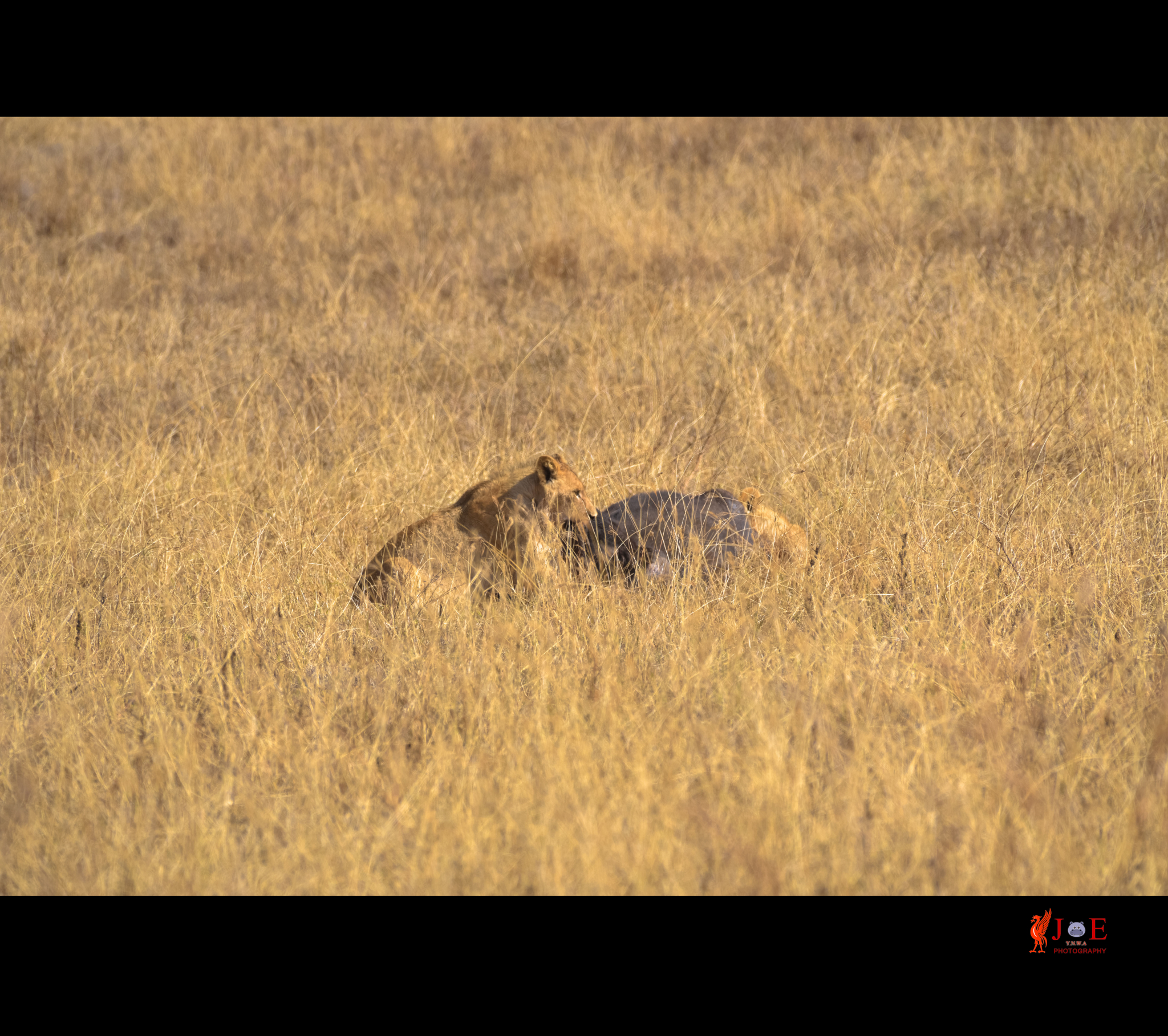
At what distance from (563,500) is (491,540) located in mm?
395

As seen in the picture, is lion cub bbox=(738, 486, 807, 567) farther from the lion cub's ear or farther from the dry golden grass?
the lion cub's ear

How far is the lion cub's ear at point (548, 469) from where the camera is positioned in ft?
16.2

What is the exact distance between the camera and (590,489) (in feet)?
19.7

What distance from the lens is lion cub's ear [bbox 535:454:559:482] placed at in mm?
4934

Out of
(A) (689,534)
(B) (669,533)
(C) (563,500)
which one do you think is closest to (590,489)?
(C) (563,500)

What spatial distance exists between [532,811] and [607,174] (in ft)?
30.7

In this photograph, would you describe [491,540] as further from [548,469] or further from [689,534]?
[689,534]

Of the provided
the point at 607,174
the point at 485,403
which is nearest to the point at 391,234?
the point at 607,174
